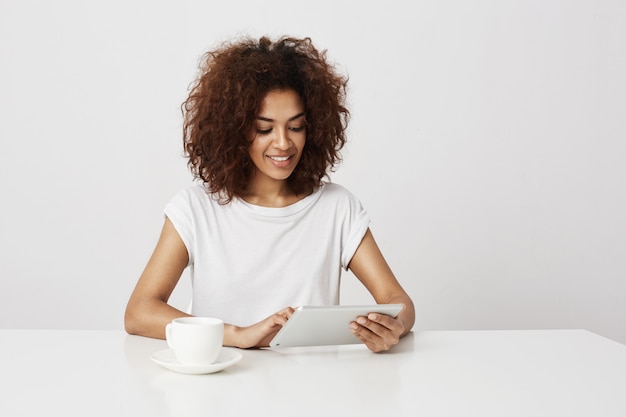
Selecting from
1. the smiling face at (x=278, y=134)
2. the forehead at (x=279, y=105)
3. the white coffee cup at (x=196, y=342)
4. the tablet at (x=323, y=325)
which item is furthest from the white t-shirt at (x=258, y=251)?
the white coffee cup at (x=196, y=342)

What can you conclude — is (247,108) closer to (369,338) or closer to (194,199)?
(194,199)

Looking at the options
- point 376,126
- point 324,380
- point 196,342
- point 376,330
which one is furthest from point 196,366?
point 376,126

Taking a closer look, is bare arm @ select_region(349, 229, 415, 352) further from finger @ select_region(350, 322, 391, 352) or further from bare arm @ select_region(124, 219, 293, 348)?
bare arm @ select_region(124, 219, 293, 348)

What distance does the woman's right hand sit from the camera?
147 cm

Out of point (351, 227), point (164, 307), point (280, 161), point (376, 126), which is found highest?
point (376, 126)

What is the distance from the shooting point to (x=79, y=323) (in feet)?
11.3

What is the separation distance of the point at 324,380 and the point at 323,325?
0.20 m

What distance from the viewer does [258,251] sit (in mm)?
2045

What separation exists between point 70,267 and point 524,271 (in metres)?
2.07

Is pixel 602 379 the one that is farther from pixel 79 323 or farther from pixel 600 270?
pixel 79 323

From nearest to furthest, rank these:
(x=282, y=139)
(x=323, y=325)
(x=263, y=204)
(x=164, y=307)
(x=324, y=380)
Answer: (x=324, y=380)
(x=323, y=325)
(x=164, y=307)
(x=282, y=139)
(x=263, y=204)

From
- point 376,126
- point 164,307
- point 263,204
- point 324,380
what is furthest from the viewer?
point 376,126

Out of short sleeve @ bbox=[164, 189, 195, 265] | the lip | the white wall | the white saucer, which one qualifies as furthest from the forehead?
the white wall

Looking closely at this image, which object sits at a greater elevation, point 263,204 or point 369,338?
point 263,204
